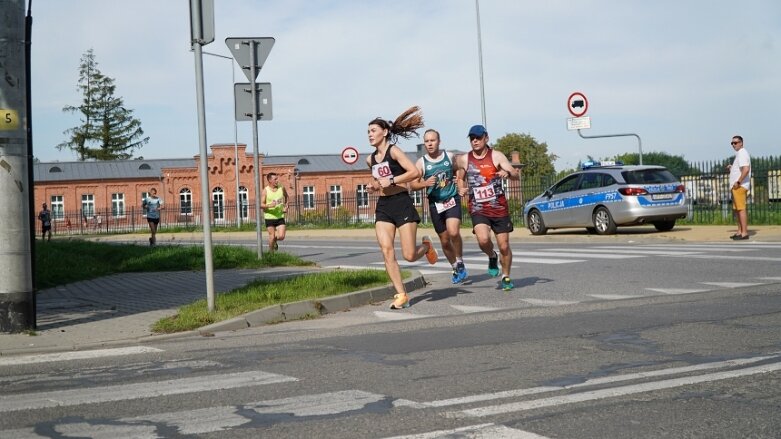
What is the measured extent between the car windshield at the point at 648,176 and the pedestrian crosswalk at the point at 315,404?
16375 millimetres

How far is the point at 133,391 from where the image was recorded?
599 cm

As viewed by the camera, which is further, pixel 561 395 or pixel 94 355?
pixel 94 355

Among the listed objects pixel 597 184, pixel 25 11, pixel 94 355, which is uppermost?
pixel 25 11

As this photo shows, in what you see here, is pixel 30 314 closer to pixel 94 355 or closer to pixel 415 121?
pixel 94 355

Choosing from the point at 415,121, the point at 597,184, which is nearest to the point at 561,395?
the point at 415,121

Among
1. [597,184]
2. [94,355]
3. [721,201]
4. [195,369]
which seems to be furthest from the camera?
[721,201]

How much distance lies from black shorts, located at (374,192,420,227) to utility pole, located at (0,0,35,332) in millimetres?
3494

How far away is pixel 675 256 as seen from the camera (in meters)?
15.4

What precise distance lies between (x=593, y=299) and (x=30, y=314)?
5646 mm

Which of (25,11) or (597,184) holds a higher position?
(25,11)

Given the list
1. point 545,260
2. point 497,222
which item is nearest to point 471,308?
point 497,222

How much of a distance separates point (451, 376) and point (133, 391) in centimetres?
196

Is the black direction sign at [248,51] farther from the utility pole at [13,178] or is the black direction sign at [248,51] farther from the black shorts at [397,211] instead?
the utility pole at [13,178]

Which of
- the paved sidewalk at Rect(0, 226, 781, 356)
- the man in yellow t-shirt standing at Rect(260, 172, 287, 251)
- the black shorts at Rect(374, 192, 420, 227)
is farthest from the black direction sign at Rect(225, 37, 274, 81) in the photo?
Answer: the black shorts at Rect(374, 192, 420, 227)
